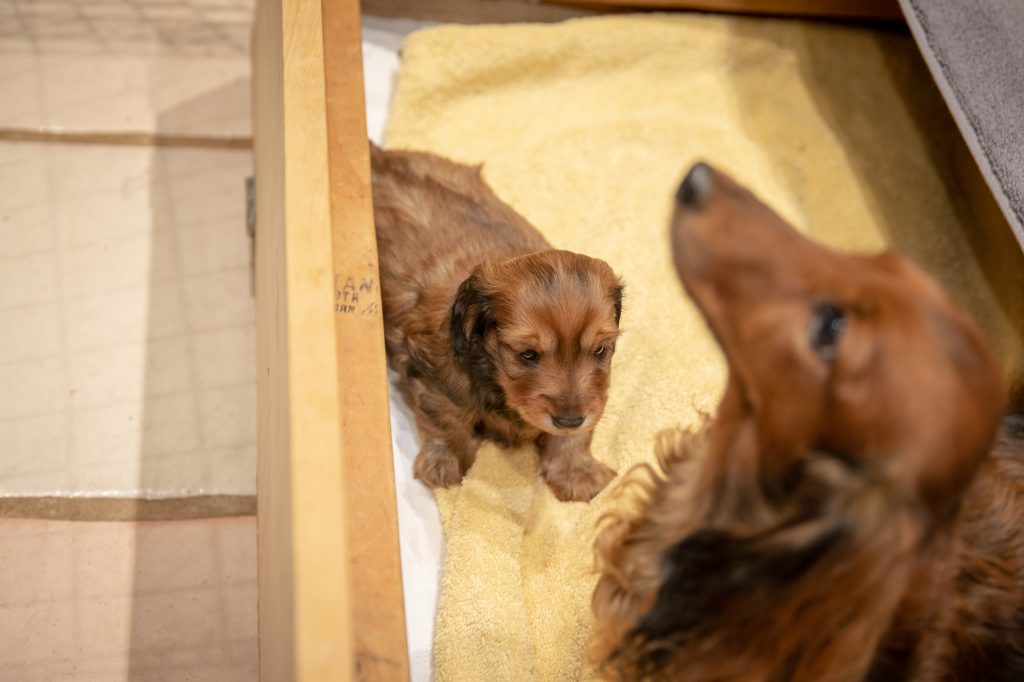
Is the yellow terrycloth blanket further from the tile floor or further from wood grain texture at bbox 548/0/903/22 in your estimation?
the tile floor

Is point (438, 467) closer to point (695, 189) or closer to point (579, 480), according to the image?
point (579, 480)

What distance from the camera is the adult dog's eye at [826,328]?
1.25 m

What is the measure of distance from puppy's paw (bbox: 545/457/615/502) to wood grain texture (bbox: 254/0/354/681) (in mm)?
729

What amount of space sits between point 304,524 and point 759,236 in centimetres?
77

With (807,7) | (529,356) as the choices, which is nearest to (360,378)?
(529,356)

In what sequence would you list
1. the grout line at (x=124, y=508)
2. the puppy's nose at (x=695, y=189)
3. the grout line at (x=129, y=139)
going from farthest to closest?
1. the grout line at (x=129, y=139)
2. the grout line at (x=124, y=508)
3. the puppy's nose at (x=695, y=189)

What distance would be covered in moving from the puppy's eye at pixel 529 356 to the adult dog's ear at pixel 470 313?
0.10 meters

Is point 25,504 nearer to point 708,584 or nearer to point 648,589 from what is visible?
point 648,589

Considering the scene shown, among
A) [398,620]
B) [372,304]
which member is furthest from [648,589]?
[372,304]

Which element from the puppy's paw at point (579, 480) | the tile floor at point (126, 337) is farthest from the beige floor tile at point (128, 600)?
the puppy's paw at point (579, 480)

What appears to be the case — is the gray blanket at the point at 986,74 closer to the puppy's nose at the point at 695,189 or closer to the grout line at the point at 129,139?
the puppy's nose at the point at 695,189

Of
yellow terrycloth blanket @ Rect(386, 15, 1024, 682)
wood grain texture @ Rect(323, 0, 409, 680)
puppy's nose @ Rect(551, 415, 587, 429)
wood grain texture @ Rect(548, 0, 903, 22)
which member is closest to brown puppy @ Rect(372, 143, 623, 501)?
puppy's nose @ Rect(551, 415, 587, 429)

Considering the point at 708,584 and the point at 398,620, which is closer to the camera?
the point at 708,584

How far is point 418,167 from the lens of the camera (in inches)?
98.9
